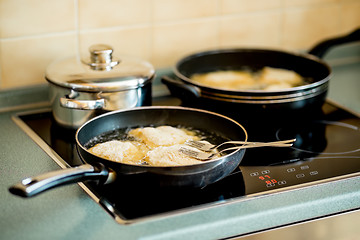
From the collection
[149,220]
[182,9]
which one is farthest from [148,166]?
[182,9]

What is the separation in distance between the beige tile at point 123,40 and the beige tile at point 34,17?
55 mm

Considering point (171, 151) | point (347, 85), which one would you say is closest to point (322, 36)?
point (347, 85)

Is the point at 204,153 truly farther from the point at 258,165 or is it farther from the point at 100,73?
the point at 100,73

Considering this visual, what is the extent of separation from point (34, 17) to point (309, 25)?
0.81 meters

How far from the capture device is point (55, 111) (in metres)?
1.11

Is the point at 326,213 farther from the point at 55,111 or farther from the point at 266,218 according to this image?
the point at 55,111

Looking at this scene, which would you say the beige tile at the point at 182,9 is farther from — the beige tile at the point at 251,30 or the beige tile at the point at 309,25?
the beige tile at the point at 309,25

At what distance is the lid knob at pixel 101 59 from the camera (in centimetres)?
110

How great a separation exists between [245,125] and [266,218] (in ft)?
1.06

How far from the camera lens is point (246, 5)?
1457 mm

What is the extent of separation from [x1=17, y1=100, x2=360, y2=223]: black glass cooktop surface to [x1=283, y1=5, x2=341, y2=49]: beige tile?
1.05ft

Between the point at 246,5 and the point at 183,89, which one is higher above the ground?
the point at 246,5

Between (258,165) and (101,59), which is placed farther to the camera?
(101,59)

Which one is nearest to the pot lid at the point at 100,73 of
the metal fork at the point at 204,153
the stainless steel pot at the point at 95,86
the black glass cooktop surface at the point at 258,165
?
the stainless steel pot at the point at 95,86
